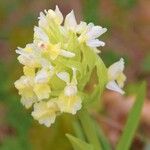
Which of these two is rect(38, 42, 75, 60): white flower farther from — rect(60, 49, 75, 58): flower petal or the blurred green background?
the blurred green background

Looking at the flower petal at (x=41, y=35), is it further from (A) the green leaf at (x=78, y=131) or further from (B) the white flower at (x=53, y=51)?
(A) the green leaf at (x=78, y=131)

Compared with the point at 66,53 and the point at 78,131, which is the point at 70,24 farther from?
the point at 78,131

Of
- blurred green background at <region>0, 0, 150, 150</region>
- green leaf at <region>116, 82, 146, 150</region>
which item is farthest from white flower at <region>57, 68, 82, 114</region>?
blurred green background at <region>0, 0, 150, 150</region>

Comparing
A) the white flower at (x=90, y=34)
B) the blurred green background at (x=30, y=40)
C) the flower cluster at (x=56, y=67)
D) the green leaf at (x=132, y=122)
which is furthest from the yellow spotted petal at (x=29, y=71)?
the blurred green background at (x=30, y=40)

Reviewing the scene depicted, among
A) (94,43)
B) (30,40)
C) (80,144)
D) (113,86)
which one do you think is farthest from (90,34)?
(30,40)

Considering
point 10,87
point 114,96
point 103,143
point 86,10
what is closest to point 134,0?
point 86,10

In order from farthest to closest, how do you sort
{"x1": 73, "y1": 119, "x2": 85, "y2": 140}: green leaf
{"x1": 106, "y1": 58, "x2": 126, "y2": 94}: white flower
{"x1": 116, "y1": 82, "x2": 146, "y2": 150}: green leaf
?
{"x1": 73, "y1": 119, "x2": 85, "y2": 140}: green leaf
{"x1": 116, "y1": 82, "x2": 146, "y2": 150}: green leaf
{"x1": 106, "y1": 58, "x2": 126, "y2": 94}: white flower
